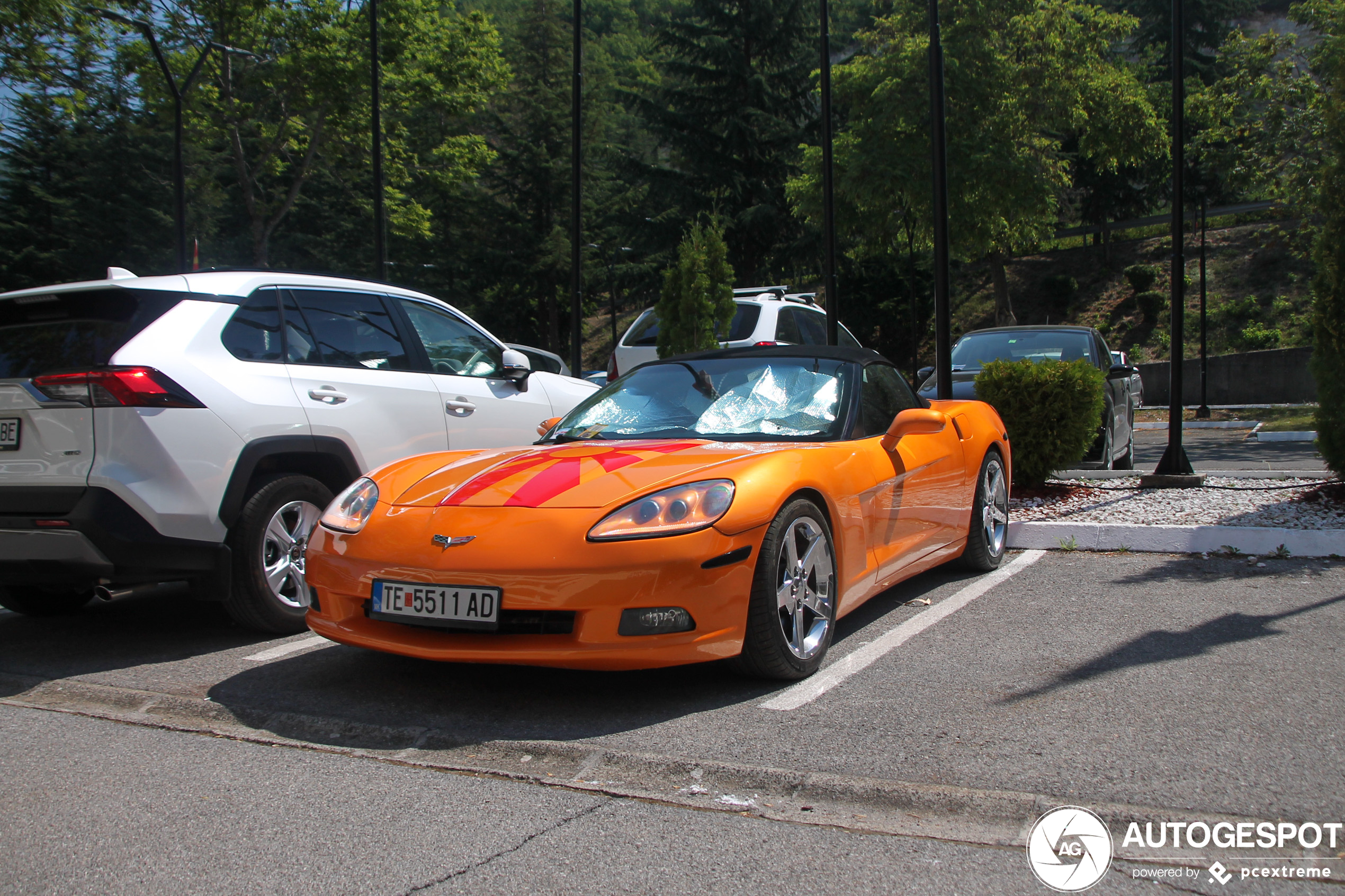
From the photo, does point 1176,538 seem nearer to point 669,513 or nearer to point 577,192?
point 669,513

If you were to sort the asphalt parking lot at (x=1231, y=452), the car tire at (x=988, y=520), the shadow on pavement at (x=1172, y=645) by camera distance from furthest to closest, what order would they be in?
the asphalt parking lot at (x=1231, y=452) < the car tire at (x=988, y=520) < the shadow on pavement at (x=1172, y=645)

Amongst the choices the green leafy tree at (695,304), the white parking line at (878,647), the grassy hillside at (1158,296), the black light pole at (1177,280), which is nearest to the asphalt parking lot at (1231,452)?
the black light pole at (1177,280)

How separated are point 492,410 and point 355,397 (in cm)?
112

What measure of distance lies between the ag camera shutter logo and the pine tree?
38483 mm

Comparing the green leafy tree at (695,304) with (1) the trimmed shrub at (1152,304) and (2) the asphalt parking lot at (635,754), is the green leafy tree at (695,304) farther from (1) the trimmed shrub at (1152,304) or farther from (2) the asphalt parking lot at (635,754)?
(1) the trimmed shrub at (1152,304)

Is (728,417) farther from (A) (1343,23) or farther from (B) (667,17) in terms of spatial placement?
(B) (667,17)

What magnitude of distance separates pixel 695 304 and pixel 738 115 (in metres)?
29.4

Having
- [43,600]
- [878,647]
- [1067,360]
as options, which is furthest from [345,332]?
[1067,360]

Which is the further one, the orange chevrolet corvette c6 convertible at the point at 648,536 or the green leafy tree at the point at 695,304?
the green leafy tree at the point at 695,304

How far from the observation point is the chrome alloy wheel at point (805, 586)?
13.6 feet

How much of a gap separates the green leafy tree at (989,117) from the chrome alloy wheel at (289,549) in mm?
25558

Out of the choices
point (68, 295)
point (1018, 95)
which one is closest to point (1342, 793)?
point (68, 295)

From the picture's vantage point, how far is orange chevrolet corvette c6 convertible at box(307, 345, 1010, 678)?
3758 mm

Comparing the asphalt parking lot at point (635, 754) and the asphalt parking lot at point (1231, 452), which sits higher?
the asphalt parking lot at point (1231, 452)
